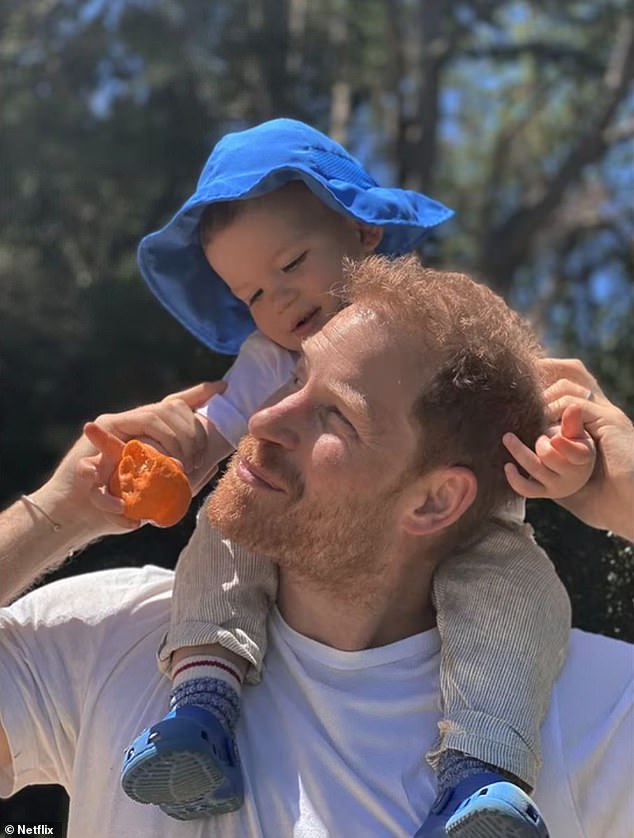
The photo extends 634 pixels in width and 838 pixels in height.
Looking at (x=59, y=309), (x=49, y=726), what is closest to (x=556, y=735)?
(x=49, y=726)

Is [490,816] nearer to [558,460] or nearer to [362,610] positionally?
[362,610]

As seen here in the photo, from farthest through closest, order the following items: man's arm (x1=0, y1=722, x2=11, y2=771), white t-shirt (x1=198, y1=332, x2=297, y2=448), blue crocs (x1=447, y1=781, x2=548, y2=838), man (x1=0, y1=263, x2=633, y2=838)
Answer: white t-shirt (x1=198, y1=332, x2=297, y2=448) < man's arm (x1=0, y1=722, x2=11, y2=771) < man (x1=0, y1=263, x2=633, y2=838) < blue crocs (x1=447, y1=781, x2=548, y2=838)

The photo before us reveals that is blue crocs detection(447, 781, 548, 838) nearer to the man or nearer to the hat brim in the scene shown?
the man

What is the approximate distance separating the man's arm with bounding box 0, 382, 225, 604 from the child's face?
1.10 feet

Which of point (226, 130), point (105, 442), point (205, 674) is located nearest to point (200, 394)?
point (105, 442)

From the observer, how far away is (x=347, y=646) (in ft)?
6.35

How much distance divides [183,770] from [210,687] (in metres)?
0.18

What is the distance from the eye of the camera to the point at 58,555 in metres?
2.04

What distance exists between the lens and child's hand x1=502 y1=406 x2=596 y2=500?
1.81m

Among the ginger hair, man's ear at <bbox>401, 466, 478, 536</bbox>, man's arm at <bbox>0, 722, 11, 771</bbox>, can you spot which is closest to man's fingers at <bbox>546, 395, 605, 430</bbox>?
the ginger hair

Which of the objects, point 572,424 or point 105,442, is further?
point 105,442

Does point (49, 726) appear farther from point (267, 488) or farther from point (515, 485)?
point (515, 485)

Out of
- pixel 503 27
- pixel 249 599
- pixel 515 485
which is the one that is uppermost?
pixel 515 485

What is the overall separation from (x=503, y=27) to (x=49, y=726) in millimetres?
9996
